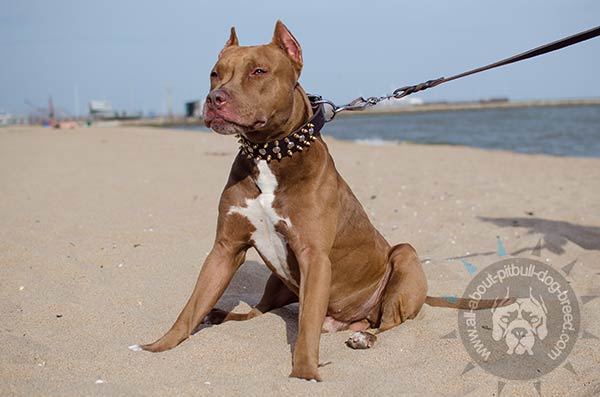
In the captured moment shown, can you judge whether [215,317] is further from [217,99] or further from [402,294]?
[217,99]

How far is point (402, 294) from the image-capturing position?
3.98 m

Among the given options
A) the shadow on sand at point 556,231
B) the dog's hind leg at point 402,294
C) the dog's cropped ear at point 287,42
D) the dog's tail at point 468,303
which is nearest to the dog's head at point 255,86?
the dog's cropped ear at point 287,42

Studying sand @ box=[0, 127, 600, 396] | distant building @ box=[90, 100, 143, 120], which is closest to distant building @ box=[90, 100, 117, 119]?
distant building @ box=[90, 100, 143, 120]

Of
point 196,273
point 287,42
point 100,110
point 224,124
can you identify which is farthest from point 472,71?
point 100,110

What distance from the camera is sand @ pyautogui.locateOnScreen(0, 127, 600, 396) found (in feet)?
9.93

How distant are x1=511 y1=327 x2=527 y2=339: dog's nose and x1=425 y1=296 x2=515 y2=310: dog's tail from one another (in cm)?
38

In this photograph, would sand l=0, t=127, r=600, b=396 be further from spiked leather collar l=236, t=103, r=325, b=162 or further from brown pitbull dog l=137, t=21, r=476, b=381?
spiked leather collar l=236, t=103, r=325, b=162

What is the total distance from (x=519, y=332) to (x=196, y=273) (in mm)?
2493

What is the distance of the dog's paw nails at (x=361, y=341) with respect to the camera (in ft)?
11.8

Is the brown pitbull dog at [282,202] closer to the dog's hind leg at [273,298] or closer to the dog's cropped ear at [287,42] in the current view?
the dog's cropped ear at [287,42]

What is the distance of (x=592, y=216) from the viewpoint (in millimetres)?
6891

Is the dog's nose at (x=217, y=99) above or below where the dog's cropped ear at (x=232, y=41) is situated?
below

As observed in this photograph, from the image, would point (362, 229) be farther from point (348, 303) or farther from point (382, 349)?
point (382, 349)

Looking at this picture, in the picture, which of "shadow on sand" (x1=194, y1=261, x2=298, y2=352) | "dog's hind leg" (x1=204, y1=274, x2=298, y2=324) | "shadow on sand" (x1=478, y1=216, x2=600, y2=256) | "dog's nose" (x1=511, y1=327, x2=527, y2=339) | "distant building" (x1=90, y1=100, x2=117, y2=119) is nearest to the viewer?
"dog's nose" (x1=511, y1=327, x2=527, y2=339)
